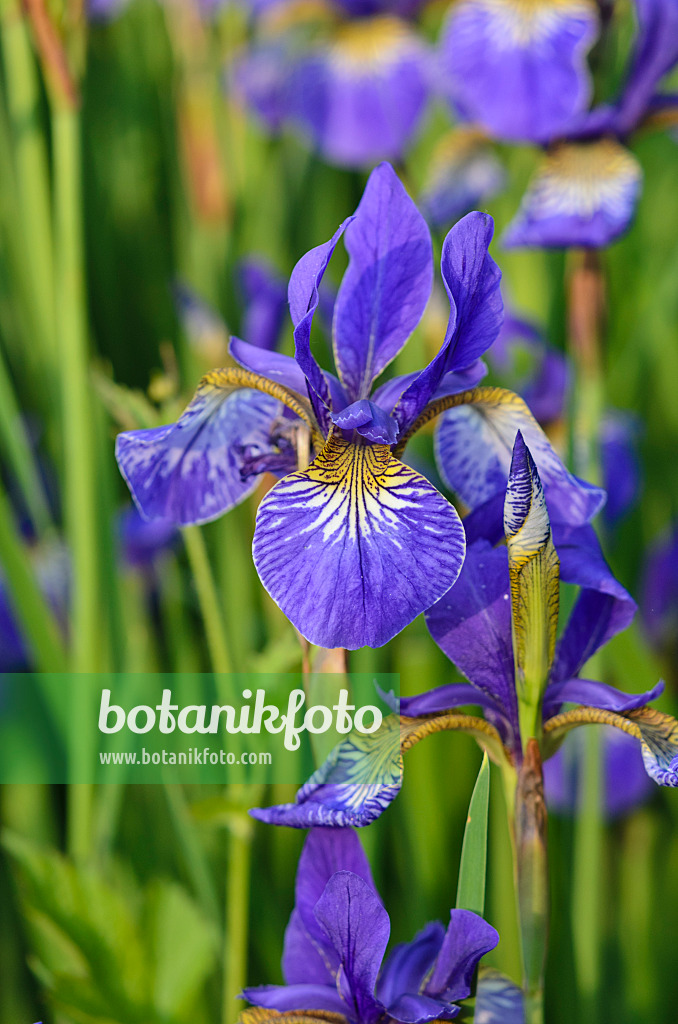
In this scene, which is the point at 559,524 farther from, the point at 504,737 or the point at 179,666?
the point at 179,666

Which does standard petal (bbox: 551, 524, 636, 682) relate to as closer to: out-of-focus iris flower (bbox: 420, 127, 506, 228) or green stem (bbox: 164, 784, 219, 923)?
green stem (bbox: 164, 784, 219, 923)

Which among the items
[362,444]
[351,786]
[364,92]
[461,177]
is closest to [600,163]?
[461,177]

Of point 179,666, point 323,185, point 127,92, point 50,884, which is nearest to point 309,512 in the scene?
point 50,884

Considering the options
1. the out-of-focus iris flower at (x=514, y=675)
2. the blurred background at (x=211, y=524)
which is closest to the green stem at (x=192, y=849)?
the blurred background at (x=211, y=524)

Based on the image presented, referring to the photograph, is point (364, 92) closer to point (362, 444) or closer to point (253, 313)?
point (253, 313)

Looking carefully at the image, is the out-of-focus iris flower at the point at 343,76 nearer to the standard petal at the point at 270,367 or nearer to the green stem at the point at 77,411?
the green stem at the point at 77,411

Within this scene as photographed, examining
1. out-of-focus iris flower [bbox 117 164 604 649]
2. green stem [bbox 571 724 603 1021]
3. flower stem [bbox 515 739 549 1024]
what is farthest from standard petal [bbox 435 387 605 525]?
green stem [bbox 571 724 603 1021]

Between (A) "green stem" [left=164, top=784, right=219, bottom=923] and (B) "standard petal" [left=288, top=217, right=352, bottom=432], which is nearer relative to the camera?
(B) "standard petal" [left=288, top=217, right=352, bottom=432]
